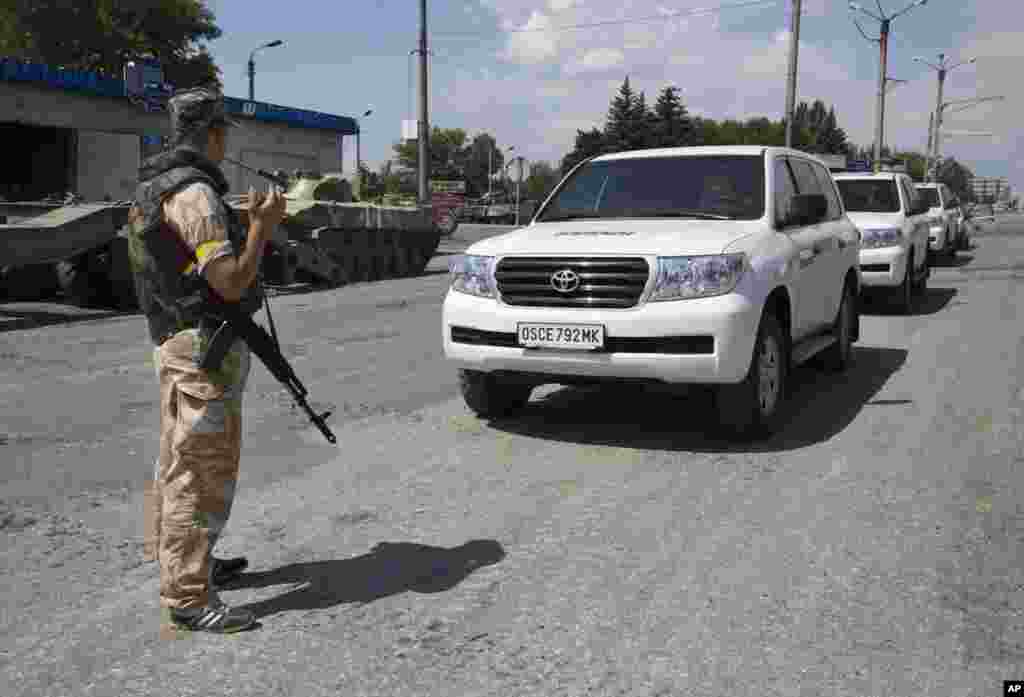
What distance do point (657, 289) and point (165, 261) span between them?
10.0 feet

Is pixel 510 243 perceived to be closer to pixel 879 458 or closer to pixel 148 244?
pixel 879 458

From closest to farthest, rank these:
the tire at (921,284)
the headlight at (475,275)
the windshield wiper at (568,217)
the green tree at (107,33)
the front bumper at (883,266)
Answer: the headlight at (475,275) → the windshield wiper at (568,217) → the front bumper at (883,266) → the tire at (921,284) → the green tree at (107,33)

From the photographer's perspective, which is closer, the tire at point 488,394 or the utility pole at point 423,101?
the tire at point 488,394

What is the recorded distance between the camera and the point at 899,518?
15.3ft

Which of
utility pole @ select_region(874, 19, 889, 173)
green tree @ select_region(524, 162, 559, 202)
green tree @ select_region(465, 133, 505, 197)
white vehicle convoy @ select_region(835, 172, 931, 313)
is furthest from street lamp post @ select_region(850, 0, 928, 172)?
green tree @ select_region(465, 133, 505, 197)

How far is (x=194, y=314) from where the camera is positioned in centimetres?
334

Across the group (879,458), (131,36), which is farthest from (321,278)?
(131,36)

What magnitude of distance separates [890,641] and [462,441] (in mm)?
3230

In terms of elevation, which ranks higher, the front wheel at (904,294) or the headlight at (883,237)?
the headlight at (883,237)

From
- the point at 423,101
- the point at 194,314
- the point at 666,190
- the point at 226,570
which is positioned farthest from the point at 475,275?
the point at 423,101

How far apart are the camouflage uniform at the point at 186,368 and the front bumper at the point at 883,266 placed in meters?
10.6

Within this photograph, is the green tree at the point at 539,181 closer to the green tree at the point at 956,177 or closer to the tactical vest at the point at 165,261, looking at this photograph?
the green tree at the point at 956,177

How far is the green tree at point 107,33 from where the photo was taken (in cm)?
3978

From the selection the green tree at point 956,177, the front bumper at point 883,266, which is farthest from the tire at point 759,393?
the green tree at point 956,177
